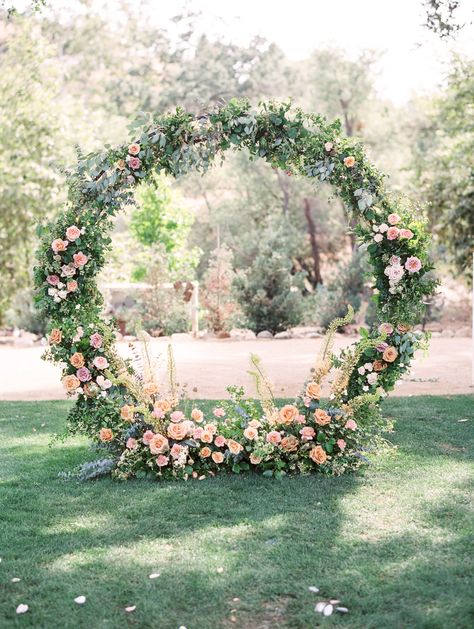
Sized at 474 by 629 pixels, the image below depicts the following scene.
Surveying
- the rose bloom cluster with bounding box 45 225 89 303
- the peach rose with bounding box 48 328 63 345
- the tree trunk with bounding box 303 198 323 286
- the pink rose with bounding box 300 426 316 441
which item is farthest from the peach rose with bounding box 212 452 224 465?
the tree trunk with bounding box 303 198 323 286

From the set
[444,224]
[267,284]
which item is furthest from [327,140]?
[444,224]

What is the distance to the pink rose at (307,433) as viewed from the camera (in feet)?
17.1

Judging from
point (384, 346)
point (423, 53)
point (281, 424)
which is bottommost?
point (281, 424)

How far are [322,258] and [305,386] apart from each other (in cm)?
1714

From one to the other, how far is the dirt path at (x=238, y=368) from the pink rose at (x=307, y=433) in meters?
2.57

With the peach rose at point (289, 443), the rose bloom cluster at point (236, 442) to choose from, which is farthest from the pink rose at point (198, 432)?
the peach rose at point (289, 443)

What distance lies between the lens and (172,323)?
14.9m

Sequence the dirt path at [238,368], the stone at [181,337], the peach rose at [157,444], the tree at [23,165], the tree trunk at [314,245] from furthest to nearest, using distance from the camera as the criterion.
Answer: the tree trunk at [314,245], the tree at [23,165], the stone at [181,337], the dirt path at [238,368], the peach rose at [157,444]

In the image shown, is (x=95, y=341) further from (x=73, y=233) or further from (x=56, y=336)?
(x=73, y=233)

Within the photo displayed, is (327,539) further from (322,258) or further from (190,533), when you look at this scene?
(322,258)

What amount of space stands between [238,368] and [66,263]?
5.54 metres

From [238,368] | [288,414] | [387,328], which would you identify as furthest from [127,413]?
[238,368]

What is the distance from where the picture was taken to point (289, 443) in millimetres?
5250

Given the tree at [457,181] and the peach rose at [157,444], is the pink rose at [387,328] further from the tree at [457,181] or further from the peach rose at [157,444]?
the tree at [457,181]
